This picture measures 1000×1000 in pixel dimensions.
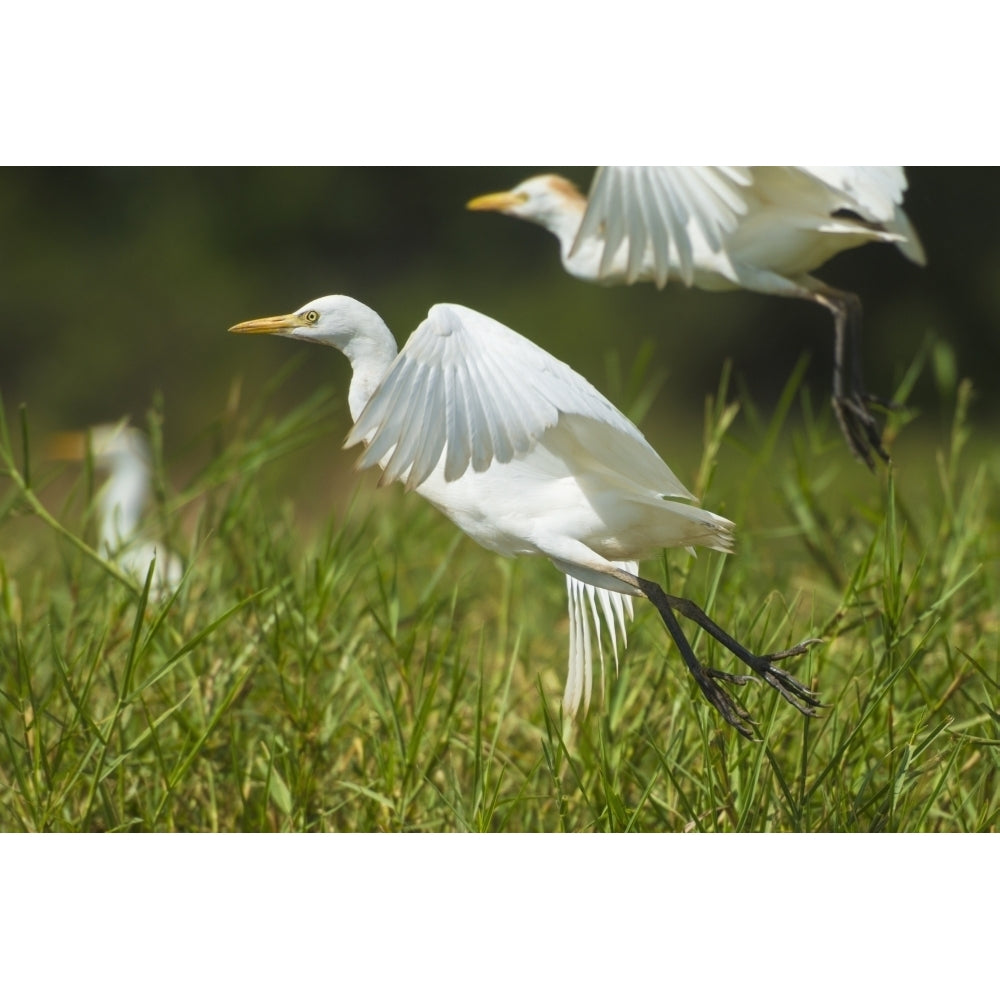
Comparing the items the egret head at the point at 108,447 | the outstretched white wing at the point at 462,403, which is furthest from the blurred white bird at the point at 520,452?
the egret head at the point at 108,447

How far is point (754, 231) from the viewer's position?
177 centimetres

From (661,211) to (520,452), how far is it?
1.63 feet

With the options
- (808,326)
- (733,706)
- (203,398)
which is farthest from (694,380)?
(733,706)

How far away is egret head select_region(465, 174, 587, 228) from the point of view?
2086 millimetres

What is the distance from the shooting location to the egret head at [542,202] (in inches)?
82.1

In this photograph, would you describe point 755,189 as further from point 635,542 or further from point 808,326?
point 808,326

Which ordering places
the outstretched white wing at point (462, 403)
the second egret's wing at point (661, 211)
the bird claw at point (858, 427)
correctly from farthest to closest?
the bird claw at point (858, 427) < the second egret's wing at point (661, 211) < the outstretched white wing at point (462, 403)

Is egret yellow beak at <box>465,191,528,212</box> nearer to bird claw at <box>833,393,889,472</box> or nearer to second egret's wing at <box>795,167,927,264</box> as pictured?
second egret's wing at <box>795,167,927,264</box>

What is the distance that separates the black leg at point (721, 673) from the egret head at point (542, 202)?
0.89 metres

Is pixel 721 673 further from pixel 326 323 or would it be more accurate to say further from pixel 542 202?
pixel 542 202

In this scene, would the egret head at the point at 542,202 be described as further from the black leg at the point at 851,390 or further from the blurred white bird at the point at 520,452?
the blurred white bird at the point at 520,452

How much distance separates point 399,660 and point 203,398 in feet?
12.1

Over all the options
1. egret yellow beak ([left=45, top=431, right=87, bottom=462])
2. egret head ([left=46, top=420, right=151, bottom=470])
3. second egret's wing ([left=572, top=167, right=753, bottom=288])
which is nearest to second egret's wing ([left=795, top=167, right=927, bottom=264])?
second egret's wing ([left=572, top=167, right=753, bottom=288])

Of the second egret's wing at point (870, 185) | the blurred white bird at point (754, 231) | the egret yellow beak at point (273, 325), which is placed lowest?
the egret yellow beak at point (273, 325)
